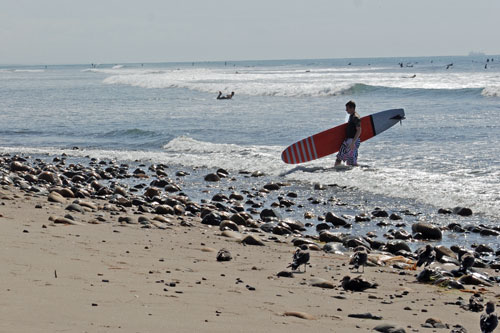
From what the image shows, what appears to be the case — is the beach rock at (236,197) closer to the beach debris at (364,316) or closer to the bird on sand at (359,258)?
the bird on sand at (359,258)

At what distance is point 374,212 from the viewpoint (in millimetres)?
10781

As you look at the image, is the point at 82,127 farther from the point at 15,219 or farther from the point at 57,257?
the point at 57,257

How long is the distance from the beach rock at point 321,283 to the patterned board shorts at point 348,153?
30.3ft

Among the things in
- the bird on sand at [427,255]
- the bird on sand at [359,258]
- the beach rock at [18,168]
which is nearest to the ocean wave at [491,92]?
the beach rock at [18,168]

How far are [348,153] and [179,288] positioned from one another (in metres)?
10.4

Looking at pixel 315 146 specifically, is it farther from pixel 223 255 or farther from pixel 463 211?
pixel 223 255

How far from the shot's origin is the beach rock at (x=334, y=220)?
33.2 ft

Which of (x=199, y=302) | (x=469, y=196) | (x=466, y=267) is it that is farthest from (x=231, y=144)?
(x=199, y=302)

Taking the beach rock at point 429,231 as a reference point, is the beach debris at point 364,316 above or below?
above

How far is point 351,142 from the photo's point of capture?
1532 centimetres

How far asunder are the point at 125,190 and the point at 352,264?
6.70 meters

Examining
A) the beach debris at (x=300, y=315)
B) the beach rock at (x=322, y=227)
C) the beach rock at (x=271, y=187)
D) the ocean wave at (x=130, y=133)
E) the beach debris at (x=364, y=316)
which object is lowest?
the ocean wave at (x=130, y=133)

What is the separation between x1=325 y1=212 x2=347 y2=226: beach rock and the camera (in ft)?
33.2

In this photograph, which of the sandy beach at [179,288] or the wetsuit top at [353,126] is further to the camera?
the wetsuit top at [353,126]
